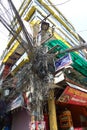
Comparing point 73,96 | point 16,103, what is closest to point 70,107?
point 73,96

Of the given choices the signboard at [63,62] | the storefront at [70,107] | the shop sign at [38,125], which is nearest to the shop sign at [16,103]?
the shop sign at [38,125]

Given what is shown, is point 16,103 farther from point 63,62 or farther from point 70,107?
point 70,107

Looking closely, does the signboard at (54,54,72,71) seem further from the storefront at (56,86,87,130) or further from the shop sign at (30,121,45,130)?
the shop sign at (30,121,45,130)

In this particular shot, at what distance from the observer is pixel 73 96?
5.75 meters

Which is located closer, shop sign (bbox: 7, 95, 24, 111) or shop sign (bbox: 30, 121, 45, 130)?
shop sign (bbox: 30, 121, 45, 130)

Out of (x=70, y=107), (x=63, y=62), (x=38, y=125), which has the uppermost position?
(x=63, y=62)

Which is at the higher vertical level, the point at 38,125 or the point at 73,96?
the point at 73,96

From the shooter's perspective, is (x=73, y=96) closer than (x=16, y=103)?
Yes

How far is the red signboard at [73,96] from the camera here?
543cm

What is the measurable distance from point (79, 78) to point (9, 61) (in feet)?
11.5

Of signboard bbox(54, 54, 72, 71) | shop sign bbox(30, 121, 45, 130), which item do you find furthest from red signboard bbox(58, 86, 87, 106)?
shop sign bbox(30, 121, 45, 130)

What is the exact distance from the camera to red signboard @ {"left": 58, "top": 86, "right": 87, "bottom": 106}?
543 cm

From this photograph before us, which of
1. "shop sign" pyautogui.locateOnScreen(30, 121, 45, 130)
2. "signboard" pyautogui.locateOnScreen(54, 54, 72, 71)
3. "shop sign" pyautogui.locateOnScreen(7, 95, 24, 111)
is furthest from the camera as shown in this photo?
"shop sign" pyautogui.locateOnScreen(7, 95, 24, 111)

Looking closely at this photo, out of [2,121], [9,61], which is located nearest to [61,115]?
[2,121]
